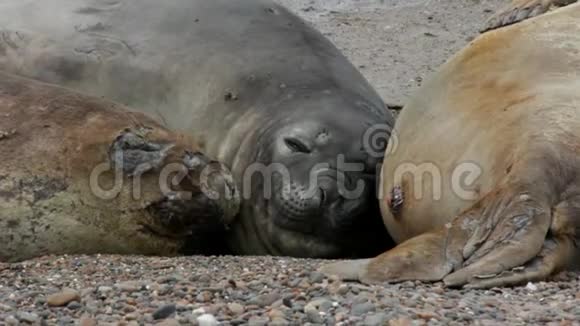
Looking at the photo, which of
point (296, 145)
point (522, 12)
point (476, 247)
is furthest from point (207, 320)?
point (522, 12)

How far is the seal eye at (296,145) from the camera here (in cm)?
496

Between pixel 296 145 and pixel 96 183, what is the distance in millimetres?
963

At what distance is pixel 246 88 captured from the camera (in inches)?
211

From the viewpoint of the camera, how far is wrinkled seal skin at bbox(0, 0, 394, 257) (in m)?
4.84

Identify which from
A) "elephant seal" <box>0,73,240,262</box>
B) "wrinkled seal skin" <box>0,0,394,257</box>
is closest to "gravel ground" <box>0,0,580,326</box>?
"elephant seal" <box>0,73,240,262</box>

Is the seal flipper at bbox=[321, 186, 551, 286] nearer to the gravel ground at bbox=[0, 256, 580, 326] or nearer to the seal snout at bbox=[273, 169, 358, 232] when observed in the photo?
the gravel ground at bbox=[0, 256, 580, 326]

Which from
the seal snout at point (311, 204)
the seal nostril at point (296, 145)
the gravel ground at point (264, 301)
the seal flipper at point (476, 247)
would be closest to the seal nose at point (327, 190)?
the seal snout at point (311, 204)

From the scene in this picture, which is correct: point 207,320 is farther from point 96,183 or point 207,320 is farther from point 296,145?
point 296,145

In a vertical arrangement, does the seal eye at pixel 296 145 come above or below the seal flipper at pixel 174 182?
above

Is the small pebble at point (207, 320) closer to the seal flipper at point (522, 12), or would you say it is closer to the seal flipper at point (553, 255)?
the seal flipper at point (553, 255)

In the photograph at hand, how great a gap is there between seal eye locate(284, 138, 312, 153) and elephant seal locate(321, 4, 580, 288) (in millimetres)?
411

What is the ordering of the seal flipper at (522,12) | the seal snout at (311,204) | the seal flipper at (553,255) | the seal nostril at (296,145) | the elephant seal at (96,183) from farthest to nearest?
the seal flipper at (522,12)
the seal nostril at (296,145)
the seal snout at (311,204)
the elephant seal at (96,183)
the seal flipper at (553,255)

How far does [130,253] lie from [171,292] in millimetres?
1065

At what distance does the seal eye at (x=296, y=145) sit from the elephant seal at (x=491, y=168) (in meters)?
0.41
